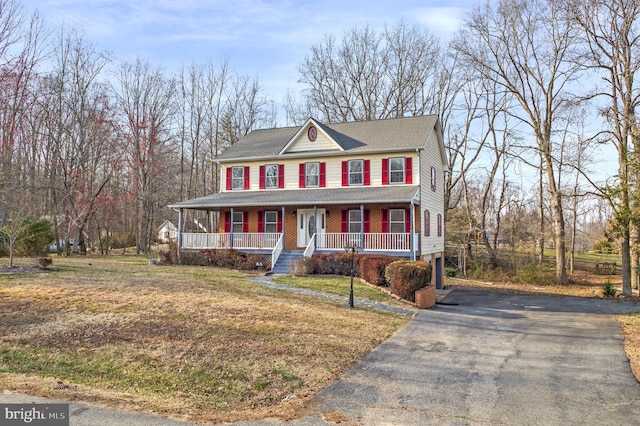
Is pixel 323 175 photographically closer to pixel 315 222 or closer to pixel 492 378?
pixel 315 222

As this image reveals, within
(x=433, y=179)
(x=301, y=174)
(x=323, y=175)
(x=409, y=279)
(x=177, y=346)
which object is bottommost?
(x=177, y=346)

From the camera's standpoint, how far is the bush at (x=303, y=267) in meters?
18.8

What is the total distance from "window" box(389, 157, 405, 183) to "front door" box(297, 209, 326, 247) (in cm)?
390

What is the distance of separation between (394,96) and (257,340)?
3224 centimetres

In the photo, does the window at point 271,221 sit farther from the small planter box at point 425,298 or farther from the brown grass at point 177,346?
the brown grass at point 177,346

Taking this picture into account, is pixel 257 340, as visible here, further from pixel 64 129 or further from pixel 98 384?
pixel 64 129

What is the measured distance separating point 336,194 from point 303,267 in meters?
4.44

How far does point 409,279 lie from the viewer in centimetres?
1476

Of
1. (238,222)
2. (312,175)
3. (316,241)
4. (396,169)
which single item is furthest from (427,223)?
(238,222)

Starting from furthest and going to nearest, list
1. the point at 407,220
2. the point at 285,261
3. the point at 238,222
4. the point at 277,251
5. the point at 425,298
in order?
the point at 238,222 → the point at 407,220 → the point at 277,251 → the point at 285,261 → the point at 425,298

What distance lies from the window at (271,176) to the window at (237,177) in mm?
1586

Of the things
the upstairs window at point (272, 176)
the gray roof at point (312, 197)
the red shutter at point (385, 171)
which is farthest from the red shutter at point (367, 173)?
the upstairs window at point (272, 176)

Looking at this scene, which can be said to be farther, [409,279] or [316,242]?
[316,242]

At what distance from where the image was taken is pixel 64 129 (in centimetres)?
2873
